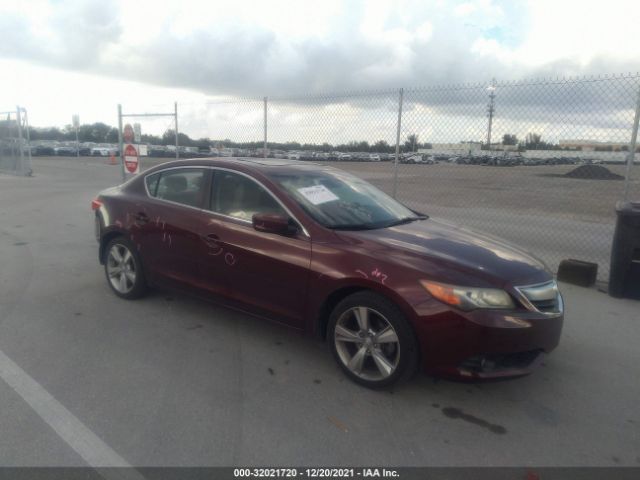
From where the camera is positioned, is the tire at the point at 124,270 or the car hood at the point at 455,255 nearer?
the car hood at the point at 455,255

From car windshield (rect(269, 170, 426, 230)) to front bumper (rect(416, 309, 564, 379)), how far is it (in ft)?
3.58

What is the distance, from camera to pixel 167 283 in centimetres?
492

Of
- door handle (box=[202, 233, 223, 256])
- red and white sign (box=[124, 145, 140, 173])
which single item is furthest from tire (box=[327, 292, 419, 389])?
red and white sign (box=[124, 145, 140, 173])

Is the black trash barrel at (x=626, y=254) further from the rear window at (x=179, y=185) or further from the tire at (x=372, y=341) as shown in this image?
the rear window at (x=179, y=185)

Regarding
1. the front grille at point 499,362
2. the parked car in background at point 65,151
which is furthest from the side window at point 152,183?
the parked car in background at point 65,151

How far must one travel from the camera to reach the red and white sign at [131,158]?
12.0 m

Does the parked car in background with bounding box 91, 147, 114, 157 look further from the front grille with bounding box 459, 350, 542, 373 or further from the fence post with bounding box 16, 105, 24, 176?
the front grille with bounding box 459, 350, 542, 373

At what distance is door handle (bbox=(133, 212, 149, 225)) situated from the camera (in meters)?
5.03

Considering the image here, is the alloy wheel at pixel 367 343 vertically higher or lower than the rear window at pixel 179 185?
lower

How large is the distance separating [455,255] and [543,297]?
2.20ft

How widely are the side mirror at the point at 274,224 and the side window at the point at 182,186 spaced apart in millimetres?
979

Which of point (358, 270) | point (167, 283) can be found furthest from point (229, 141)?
point (358, 270)

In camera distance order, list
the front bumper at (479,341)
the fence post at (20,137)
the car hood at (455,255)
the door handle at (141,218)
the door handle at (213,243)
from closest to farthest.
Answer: the front bumper at (479,341) → the car hood at (455,255) → the door handle at (213,243) → the door handle at (141,218) → the fence post at (20,137)

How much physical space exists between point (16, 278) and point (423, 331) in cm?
525
